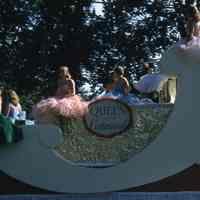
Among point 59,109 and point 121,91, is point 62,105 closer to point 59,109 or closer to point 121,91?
point 59,109

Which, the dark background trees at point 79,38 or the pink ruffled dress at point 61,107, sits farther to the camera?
the dark background trees at point 79,38

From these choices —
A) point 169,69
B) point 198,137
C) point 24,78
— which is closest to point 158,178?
point 198,137

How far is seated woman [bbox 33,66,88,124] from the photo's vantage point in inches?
378

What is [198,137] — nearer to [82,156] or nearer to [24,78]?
[82,156]

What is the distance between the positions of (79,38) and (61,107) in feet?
39.0

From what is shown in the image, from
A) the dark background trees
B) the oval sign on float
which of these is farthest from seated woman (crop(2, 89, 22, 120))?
the dark background trees

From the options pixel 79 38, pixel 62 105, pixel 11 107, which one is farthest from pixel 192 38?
pixel 79 38

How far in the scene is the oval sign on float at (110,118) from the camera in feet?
31.1

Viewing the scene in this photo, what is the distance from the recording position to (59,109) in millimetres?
9656

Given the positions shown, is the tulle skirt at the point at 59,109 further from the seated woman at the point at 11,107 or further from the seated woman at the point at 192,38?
the seated woman at the point at 192,38

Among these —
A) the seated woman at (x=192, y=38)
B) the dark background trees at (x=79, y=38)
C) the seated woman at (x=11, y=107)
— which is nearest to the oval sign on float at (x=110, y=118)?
the seated woman at (x=192, y=38)

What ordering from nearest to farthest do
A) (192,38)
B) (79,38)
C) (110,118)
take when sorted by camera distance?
1. (192,38)
2. (110,118)
3. (79,38)

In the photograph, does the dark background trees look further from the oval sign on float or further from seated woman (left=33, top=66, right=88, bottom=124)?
the oval sign on float

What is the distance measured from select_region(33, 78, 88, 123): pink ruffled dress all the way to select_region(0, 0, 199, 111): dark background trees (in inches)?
418
